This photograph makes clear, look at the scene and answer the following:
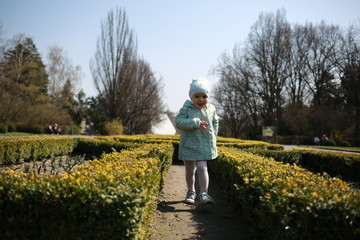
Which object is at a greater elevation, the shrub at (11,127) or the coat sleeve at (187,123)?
the coat sleeve at (187,123)

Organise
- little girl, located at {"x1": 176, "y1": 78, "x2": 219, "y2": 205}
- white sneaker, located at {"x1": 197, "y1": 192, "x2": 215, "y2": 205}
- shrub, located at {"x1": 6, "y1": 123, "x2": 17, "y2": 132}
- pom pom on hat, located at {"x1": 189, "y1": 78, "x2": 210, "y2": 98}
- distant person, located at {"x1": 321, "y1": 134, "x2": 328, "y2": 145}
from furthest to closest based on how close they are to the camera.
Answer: distant person, located at {"x1": 321, "y1": 134, "x2": 328, "y2": 145}, shrub, located at {"x1": 6, "y1": 123, "x2": 17, "y2": 132}, pom pom on hat, located at {"x1": 189, "y1": 78, "x2": 210, "y2": 98}, little girl, located at {"x1": 176, "y1": 78, "x2": 219, "y2": 205}, white sneaker, located at {"x1": 197, "y1": 192, "x2": 215, "y2": 205}

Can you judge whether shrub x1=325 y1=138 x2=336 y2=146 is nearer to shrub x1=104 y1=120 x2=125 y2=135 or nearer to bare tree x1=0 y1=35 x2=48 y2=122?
shrub x1=104 y1=120 x2=125 y2=135

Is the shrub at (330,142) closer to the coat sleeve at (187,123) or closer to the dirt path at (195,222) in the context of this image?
the dirt path at (195,222)

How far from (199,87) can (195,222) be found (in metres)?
1.93

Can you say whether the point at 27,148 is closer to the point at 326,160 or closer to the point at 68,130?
the point at 326,160

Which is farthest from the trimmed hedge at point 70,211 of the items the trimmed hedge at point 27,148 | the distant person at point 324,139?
the distant person at point 324,139

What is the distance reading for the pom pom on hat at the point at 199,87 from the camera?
3.89 meters

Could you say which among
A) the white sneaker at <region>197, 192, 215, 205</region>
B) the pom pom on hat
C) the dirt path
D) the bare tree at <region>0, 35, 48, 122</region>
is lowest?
the dirt path

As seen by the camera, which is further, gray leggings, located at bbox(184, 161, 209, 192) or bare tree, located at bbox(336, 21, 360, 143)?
bare tree, located at bbox(336, 21, 360, 143)

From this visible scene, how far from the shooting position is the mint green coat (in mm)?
3799

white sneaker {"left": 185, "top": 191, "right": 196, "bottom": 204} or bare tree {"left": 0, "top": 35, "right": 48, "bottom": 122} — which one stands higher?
bare tree {"left": 0, "top": 35, "right": 48, "bottom": 122}

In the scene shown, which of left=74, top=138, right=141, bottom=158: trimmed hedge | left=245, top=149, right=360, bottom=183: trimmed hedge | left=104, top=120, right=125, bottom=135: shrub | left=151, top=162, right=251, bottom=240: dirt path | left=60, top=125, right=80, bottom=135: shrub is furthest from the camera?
left=60, top=125, right=80, bottom=135: shrub

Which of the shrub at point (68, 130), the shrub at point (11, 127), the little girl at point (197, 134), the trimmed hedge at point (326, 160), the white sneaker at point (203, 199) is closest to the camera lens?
the white sneaker at point (203, 199)

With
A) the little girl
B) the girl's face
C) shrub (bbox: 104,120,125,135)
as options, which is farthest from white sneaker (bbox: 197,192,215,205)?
shrub (bbox: 104,120,125,135)
